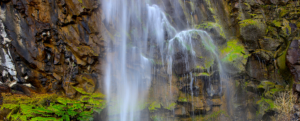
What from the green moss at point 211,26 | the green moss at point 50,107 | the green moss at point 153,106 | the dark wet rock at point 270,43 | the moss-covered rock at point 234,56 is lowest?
the green moss at point 153,106

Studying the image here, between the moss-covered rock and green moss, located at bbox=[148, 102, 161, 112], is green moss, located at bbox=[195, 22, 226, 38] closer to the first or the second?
the moss-covered rock

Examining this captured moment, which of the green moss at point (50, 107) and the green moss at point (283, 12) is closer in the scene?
the green moss at point (50, 107)

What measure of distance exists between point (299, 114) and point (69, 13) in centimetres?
1479

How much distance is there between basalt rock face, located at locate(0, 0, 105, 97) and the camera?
8.77 m

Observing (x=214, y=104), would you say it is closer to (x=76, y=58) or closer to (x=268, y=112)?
(x=268, y=112)

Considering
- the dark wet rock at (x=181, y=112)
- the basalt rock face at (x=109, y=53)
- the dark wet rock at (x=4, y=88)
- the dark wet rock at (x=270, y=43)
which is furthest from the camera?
the dark wet rock at (x=270, y=43)

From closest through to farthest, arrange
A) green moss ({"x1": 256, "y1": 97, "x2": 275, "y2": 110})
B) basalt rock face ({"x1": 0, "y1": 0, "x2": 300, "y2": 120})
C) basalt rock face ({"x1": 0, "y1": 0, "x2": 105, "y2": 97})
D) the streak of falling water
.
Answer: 1. basalt rock face ({"x1": 0, "y1": 0, "x2": 105, "y2": 97})
2. basalt rock face ({"x1": 0, "y1": 0, "x2": 300, "y2": 120})
3. green moss ({"x1": 256, "y1": 97, "x2": 275, "y2": 110})
4. the streak of falling water

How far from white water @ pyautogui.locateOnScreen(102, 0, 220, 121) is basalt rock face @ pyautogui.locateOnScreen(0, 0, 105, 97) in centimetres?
110

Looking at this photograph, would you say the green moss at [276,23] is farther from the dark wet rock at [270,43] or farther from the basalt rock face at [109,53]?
the dark wet rock at [270,43]

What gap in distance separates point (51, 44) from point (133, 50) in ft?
16.9

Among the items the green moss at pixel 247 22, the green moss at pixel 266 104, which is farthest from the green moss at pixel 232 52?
the green moss at pixel 266 104

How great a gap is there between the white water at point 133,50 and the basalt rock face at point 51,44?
3.60 ft

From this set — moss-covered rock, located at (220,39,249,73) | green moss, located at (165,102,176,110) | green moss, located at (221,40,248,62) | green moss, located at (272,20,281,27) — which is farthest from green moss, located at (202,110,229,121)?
green moss, located at (272,20,281,27)

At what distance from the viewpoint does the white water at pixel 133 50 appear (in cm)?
1041
